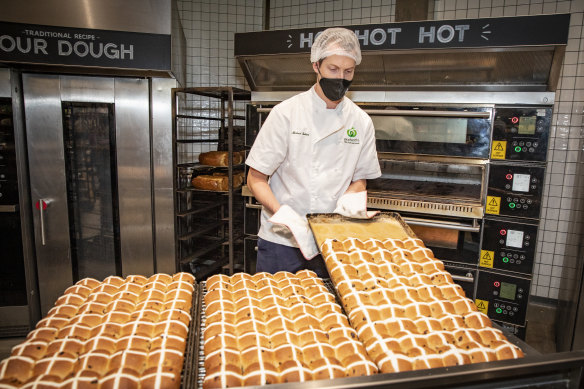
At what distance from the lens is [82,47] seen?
2.59 m

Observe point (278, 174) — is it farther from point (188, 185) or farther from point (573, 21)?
A: point (573, 21)

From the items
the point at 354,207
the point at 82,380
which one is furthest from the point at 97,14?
the point at 82,380

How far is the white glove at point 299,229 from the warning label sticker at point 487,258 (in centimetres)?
160

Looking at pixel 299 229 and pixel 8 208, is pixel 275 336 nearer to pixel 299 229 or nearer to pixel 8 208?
pixel 299 229

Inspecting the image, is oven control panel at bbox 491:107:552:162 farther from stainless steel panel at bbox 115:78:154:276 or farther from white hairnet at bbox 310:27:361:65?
stainless steel panel at bbox 115:78:154:276

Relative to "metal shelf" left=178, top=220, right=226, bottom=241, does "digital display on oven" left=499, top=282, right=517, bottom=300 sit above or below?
below

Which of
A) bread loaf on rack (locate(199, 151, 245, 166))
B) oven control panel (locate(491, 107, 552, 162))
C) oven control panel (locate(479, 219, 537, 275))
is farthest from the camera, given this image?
bread loaf on rack (locate(199, 151, 245, 166))

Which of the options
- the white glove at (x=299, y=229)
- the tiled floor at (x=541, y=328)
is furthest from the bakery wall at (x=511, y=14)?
the white glove at (x=299, y=229)

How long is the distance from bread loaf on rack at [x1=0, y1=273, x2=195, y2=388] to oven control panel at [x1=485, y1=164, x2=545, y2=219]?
6.99 ft

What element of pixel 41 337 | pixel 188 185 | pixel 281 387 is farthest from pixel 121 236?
pixel 281 387

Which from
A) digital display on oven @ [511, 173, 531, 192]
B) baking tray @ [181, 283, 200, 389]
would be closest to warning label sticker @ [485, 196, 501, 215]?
digital display on oven @ [511, 173, 531, 192]

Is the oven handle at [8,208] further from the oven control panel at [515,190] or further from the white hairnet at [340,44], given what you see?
the oven control panel at [515,190]

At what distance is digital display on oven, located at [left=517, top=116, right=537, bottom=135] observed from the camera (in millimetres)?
2381

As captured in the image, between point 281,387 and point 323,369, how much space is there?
0.64 feet
